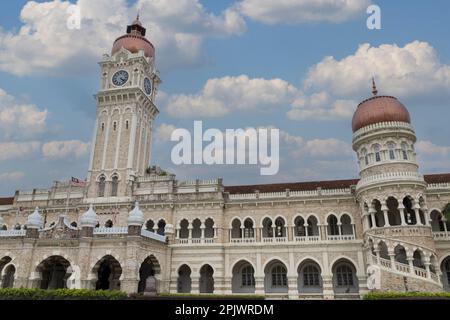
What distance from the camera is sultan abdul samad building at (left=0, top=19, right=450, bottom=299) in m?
25.7

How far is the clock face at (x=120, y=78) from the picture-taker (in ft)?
127

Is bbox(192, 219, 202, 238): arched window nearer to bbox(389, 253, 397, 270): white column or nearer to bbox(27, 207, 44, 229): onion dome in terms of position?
bbox(27, 207, 44, 229): onion dome

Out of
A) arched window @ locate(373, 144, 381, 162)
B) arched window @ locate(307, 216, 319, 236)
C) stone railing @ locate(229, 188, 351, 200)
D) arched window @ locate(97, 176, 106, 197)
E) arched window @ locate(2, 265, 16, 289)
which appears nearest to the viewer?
arched window @ locate(373, 144, 381, 162)

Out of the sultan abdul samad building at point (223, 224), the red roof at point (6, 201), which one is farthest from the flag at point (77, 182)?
the red roof at point (6, 201)

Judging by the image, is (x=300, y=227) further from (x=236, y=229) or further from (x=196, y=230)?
(x=196, y=230)

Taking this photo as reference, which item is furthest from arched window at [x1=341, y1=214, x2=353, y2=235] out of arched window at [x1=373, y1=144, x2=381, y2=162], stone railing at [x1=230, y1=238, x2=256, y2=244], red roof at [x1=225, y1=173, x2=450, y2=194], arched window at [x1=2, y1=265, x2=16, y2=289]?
arched window at [x1=2, y1=265, x2=16, y2=289]

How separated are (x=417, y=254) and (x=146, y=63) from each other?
103ft

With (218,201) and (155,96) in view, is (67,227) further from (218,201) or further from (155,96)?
(155,96)

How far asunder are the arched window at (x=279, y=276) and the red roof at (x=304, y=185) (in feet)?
23.3

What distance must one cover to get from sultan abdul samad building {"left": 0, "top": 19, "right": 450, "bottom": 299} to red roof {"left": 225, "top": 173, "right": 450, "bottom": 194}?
0.15 meters

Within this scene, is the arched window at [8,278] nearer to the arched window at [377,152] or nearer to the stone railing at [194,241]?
the stone railing at [194,241]
